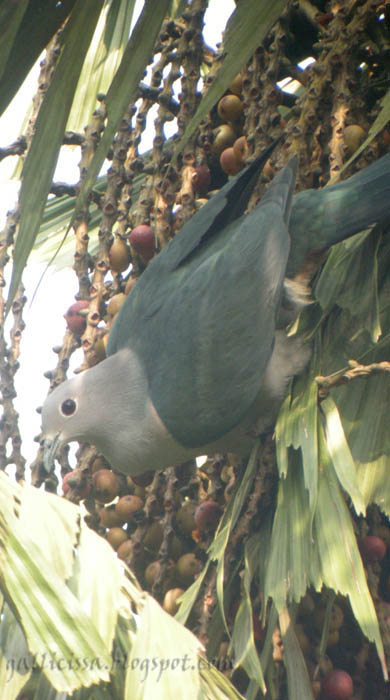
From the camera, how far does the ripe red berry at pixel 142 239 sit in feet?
6.15

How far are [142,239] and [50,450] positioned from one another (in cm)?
49

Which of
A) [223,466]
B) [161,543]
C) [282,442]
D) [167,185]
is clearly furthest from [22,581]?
[167,185]

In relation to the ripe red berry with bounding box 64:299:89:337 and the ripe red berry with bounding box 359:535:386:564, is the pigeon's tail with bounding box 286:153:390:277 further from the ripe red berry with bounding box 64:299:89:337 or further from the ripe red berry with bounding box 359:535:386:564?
the ripe red berry with bounding box 359:535:386:564

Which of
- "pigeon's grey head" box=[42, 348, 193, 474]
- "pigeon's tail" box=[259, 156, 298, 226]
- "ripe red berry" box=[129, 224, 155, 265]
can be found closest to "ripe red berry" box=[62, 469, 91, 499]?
"pigeon's grey head" box=[42, 348, 193, 474]

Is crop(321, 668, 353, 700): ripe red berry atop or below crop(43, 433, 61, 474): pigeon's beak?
below

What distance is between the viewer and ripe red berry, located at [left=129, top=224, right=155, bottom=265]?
1.87 metres

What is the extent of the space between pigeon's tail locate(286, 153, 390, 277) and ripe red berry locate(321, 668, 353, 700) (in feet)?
2.97

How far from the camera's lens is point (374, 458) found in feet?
4.99

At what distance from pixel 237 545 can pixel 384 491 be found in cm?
32

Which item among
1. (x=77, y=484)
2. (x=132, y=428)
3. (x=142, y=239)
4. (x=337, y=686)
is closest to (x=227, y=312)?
(x=142, y=239)

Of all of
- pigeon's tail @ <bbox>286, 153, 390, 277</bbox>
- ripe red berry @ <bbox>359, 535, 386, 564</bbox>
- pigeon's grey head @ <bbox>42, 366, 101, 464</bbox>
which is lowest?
ripe red berry @ <bbox>359, 535, 386, 564</bbox>

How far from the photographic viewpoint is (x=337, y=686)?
151cm

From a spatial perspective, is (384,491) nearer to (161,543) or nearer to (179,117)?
(161,543)

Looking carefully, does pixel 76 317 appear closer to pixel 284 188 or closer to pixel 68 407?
pixel 68 407
